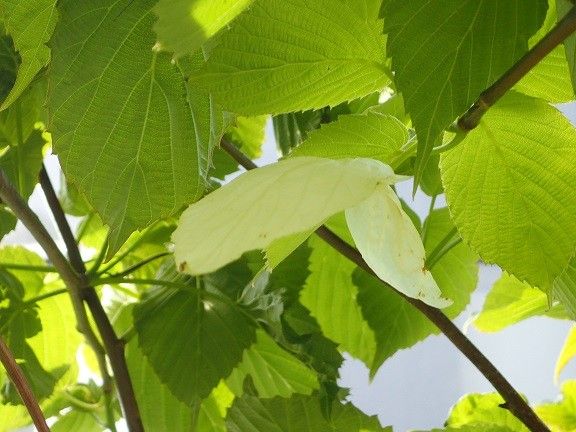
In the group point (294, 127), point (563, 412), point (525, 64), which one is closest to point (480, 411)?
point (563, 412)

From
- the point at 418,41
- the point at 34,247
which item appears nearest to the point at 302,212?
the point at 418,41

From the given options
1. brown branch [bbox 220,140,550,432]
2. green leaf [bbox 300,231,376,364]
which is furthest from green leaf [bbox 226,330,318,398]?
brown branch [bbox 220,140,550,432]

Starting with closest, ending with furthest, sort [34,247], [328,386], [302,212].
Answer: [302,212] < [328,386] < [34,247]

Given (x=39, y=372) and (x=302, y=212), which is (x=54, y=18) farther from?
(x=39, y=372)

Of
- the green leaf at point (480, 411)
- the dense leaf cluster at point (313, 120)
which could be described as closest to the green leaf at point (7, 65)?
the dense leaf cluster at point (313, 120)

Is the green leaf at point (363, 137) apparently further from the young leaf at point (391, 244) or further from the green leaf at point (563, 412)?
the green leaf at point (563, 412)

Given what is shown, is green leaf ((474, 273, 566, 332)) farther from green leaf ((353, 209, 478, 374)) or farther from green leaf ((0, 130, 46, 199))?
green leaf ((0, 130, 46, 199))
